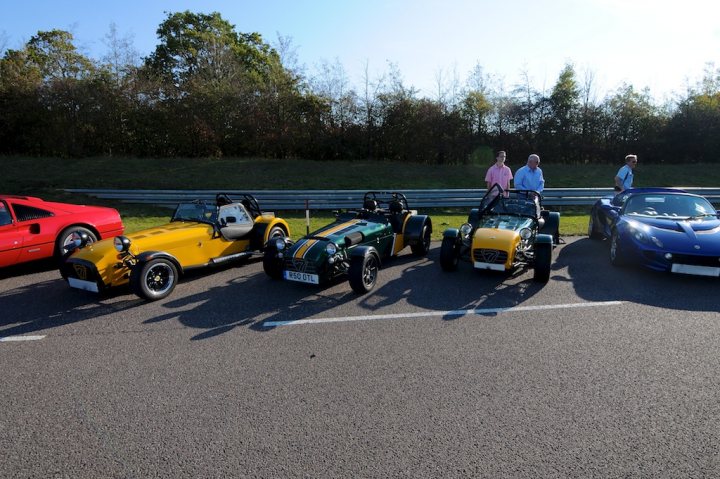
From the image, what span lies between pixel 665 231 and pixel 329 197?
899 centimetres

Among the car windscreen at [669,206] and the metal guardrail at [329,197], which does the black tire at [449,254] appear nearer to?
the car windscreen at [669,206]

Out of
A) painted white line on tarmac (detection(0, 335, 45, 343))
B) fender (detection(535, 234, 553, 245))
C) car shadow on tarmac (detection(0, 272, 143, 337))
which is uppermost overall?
fender (detection(535, 234, 553, 245))

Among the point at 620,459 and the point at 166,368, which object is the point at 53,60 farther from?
the point at 620,459

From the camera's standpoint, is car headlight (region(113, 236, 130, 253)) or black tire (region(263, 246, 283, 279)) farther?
black tire (region(263, 246, 283, 279))

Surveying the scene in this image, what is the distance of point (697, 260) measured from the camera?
6629mm

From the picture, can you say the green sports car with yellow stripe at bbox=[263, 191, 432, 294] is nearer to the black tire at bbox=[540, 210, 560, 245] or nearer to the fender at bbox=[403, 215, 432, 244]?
the fender at bbox=[403, 215, 432, 244]

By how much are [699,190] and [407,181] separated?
1018 cm

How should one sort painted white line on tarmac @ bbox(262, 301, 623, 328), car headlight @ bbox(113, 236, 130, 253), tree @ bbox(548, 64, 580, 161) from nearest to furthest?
painted white line on tarmac @ bbox(262, 301, 623, 328) < car headlight @ bbox(113, 236, 130, 253) < tree @ bbox(548, 64, 580, 161)

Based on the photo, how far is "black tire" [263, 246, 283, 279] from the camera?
7129 millimetres

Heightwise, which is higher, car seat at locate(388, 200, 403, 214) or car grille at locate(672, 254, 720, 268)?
car seat at locate(388, 200, 403, 214)

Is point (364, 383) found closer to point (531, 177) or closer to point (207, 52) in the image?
point (531, 177)

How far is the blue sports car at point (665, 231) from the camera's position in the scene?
21.9 ft

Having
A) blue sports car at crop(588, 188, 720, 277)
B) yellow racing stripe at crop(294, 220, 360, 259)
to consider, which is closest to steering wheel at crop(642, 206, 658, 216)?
blue sports car at crop(588, 188, 720, 277)

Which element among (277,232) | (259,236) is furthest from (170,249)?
(277,232)
